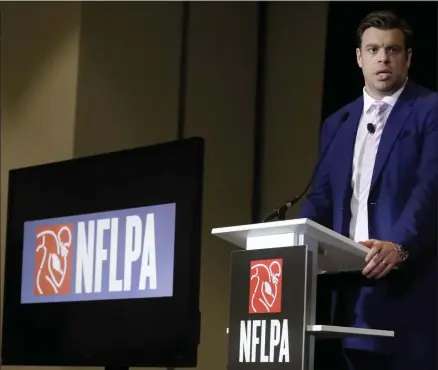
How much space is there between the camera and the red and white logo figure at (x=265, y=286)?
1.69 m

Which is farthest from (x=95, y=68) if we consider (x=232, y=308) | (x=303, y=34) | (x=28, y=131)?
(x=232, y=308)

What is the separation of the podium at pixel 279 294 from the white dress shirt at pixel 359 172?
0.87ft

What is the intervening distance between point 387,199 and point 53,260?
0.99 meters

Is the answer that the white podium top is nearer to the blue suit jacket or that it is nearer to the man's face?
the blue suit jacket

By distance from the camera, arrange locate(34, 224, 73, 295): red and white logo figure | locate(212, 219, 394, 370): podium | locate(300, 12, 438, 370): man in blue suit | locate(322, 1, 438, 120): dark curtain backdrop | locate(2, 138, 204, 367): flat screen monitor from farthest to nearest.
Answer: locate(322, 1, 438, 120): dark curtain backdrop < locate(34, 224, 73, 295): red and white logo figure < locate(2, 138, 204, 367): flat screen monitor < locate(300, 12, 438, 370): man in blue suit < locate(212, 219, 394, 370): podium

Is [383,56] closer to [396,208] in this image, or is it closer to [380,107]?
[380,107]

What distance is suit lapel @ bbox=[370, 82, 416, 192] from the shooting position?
207 cm

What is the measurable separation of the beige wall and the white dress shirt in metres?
1.37

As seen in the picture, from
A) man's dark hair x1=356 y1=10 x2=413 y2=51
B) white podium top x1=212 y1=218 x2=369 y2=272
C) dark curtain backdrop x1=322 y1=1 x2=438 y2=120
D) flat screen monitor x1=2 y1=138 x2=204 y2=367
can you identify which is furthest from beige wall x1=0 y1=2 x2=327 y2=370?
white podium top x1=212 y1=218 x2=369 y2=272

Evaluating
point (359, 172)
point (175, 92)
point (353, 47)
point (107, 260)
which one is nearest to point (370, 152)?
point (359, 172)

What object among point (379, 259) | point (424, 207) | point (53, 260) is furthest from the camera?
point (53, 260)

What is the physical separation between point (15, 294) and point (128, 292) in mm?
505

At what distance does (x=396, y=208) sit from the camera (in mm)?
2031

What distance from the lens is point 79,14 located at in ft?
11.0
